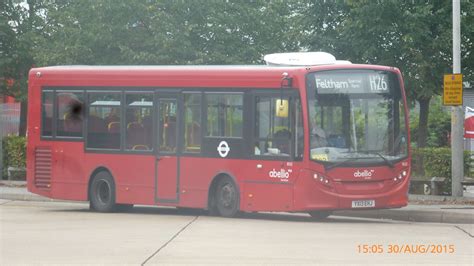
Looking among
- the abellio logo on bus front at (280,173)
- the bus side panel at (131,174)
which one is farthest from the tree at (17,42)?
the abellio logo on bus front at (280,173)

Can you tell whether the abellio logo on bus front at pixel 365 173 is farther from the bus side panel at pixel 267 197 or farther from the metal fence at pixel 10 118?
the metal fence at pixel 10 118

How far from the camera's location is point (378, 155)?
21.3 m

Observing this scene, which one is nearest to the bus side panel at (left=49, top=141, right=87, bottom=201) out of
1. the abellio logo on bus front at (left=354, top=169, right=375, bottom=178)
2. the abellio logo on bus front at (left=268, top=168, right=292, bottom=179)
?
the abellio logo on bus front at (left=268, top=168, right=292, bottom=179)

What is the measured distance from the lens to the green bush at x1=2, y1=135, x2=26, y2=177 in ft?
117

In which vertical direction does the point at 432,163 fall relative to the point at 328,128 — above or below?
below

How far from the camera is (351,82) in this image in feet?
70.2

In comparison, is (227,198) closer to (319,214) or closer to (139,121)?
(319,214)

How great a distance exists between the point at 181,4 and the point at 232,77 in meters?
12.7

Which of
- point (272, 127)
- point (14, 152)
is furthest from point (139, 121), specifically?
point (14, 152)

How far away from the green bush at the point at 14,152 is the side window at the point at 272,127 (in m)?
15.6

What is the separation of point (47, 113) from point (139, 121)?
8.64ft

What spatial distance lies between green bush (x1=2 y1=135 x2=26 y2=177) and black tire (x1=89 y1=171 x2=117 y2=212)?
11727 mm

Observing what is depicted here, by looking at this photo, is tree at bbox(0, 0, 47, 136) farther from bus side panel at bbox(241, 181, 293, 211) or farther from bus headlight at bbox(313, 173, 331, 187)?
bus headlight at bbox(313, 173, 331, 187)

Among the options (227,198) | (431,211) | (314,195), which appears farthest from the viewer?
(431,211)
